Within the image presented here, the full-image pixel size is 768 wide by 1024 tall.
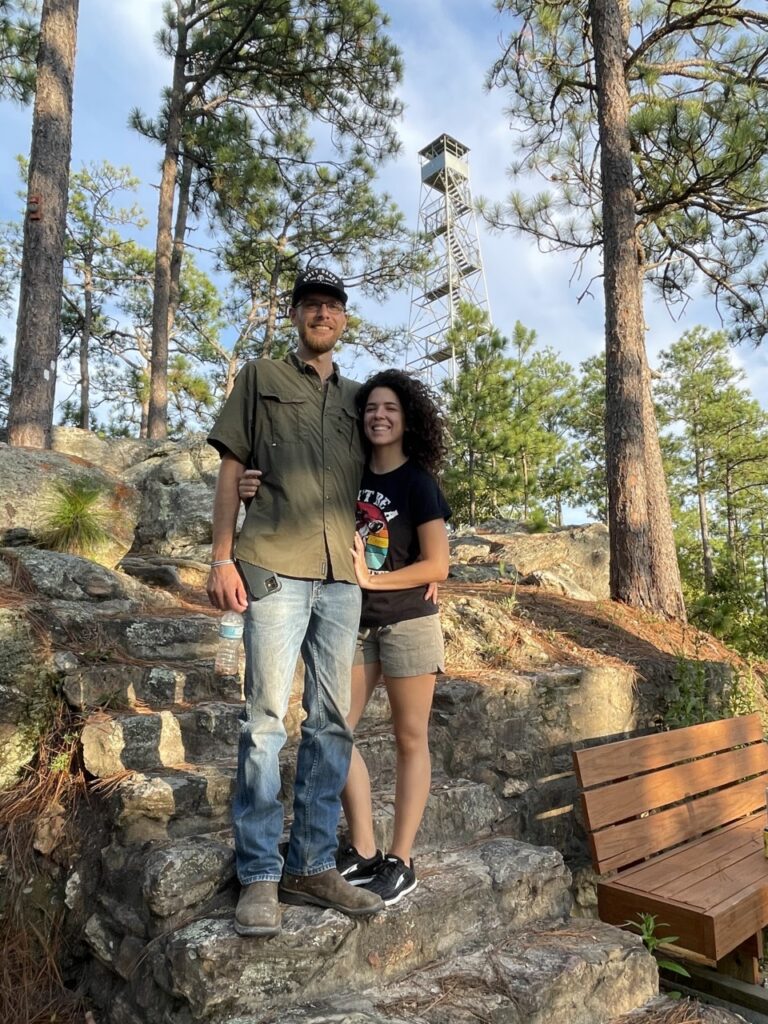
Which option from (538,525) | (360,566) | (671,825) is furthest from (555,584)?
(360,566)

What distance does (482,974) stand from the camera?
2.04 m

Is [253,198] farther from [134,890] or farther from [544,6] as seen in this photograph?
[134,890]

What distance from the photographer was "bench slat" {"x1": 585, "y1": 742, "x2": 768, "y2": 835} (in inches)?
119

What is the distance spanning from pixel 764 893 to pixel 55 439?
8617mm

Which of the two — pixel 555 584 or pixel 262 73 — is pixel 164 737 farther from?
pixel 262 73

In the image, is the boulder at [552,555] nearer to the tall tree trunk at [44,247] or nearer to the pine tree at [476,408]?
the tall tree trunk at [44,247]

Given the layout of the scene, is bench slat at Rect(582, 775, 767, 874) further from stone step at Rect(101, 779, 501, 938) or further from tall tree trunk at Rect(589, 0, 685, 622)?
tall tree trunk at Rect(589, 0, 685, 622)

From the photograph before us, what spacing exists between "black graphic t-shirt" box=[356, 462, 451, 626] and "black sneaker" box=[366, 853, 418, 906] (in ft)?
2.48

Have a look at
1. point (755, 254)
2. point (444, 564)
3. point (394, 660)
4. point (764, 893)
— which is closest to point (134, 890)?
point (394, 660)

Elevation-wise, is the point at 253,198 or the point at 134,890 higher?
the point at 253,198

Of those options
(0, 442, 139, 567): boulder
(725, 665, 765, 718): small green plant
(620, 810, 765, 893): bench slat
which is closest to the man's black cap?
(620, 810, 765, 893): bench slat

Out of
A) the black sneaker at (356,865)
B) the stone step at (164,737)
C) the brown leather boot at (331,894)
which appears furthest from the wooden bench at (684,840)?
the brown leather boot at (331,894)

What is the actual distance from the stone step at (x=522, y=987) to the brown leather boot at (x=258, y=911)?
194 millimetres

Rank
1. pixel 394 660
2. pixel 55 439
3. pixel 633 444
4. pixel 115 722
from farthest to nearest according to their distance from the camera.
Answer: pixel 55 439, pixel 633 444, pixel 115 722, pixel 394 660
